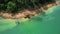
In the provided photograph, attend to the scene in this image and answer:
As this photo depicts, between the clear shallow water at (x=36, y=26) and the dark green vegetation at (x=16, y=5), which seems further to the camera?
the dark green vegetation at (x=16, y=5)

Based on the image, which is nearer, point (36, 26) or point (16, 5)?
point (36, 26)

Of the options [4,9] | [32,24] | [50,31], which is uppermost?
[4,9]

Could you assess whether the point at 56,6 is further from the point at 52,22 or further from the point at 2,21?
the point at 2,21

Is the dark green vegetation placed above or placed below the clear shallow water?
above

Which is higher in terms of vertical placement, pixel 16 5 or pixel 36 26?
pixel 16 5

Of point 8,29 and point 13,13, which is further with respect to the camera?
point 13,13

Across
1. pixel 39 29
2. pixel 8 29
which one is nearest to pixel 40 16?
pixel 39 29

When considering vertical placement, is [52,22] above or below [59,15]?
below

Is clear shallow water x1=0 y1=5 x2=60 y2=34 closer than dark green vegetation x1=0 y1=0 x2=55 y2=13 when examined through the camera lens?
Yes
